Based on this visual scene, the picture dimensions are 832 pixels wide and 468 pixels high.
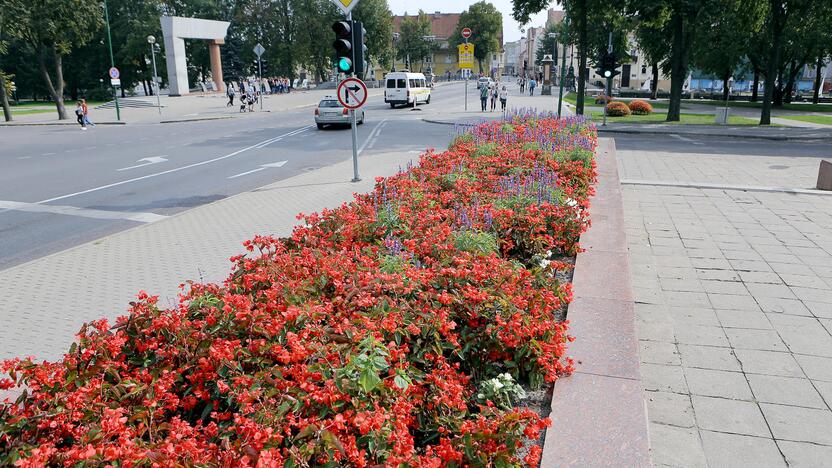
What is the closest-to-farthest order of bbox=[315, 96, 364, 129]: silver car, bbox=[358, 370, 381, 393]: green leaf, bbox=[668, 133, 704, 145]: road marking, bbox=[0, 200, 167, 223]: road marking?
bbox=[358, 370, 381, 393]: green leaf, bbox=[0, 200, 167, 223]: road marking, bbox=[668, 133, 704, 145]: road marking, bbox=[315, 96, 364, 129]: silver car

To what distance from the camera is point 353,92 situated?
12406 millimetres

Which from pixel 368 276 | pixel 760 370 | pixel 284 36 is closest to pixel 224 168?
pixel 368 276

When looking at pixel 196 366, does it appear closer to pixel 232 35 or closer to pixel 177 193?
pixel 177 193

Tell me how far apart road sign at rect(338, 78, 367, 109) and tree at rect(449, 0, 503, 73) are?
107 metres

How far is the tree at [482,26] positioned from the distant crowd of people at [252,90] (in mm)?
60928

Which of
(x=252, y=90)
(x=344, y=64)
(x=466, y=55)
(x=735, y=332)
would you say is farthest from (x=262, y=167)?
(x=252, y=90)

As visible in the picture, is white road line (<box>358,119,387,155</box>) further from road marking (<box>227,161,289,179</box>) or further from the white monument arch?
the white monument arch

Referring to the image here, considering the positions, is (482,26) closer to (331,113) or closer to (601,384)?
(331,113)

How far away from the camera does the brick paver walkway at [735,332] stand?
3312mm

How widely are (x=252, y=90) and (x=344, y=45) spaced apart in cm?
3275

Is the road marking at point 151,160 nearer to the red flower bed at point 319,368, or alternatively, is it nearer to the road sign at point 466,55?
the red flower bed at point 319,368

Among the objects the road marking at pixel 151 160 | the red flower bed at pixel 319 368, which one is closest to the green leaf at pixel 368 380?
the red flower bed at pixel 319 368

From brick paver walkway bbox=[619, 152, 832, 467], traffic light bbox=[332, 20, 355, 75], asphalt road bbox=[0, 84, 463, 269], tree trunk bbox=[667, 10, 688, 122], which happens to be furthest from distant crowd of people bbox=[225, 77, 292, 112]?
brick paver walkway bbox=[619, 152, 832, 467]

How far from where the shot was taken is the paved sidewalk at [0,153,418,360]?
18.6 ft
